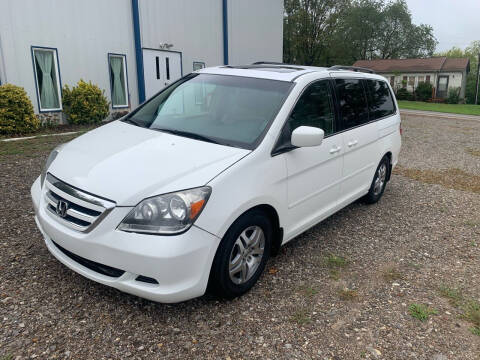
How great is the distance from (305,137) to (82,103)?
368 inches

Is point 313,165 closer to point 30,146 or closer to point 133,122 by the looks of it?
point 133,122

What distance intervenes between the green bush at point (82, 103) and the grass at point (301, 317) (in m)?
9.82

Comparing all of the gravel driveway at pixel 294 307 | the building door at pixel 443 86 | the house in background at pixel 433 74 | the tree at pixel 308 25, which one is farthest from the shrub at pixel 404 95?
the gravel driveway at pixel 294 307

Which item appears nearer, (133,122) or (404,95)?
(133,122)

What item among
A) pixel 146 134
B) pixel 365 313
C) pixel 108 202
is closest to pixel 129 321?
pixel 108 202

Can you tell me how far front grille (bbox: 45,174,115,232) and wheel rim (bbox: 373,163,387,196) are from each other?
13.0 feet

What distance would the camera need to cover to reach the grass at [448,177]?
272 inches

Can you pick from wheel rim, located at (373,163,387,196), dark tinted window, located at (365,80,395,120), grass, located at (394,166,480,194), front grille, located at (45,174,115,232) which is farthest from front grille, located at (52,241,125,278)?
grass, located at (394,166,480,194)

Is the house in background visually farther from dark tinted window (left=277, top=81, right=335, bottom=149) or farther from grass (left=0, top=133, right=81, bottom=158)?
dark tinted window (left=277, top=81, right=335, bottom=149)

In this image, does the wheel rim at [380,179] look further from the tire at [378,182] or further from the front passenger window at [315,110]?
the front passenger window at [315,110]

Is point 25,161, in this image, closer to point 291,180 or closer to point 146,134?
point 146,134

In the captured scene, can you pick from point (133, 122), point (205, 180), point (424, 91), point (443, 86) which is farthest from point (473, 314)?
point (443, 86)

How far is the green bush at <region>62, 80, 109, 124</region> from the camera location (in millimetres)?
10977

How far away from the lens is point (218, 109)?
373cm
